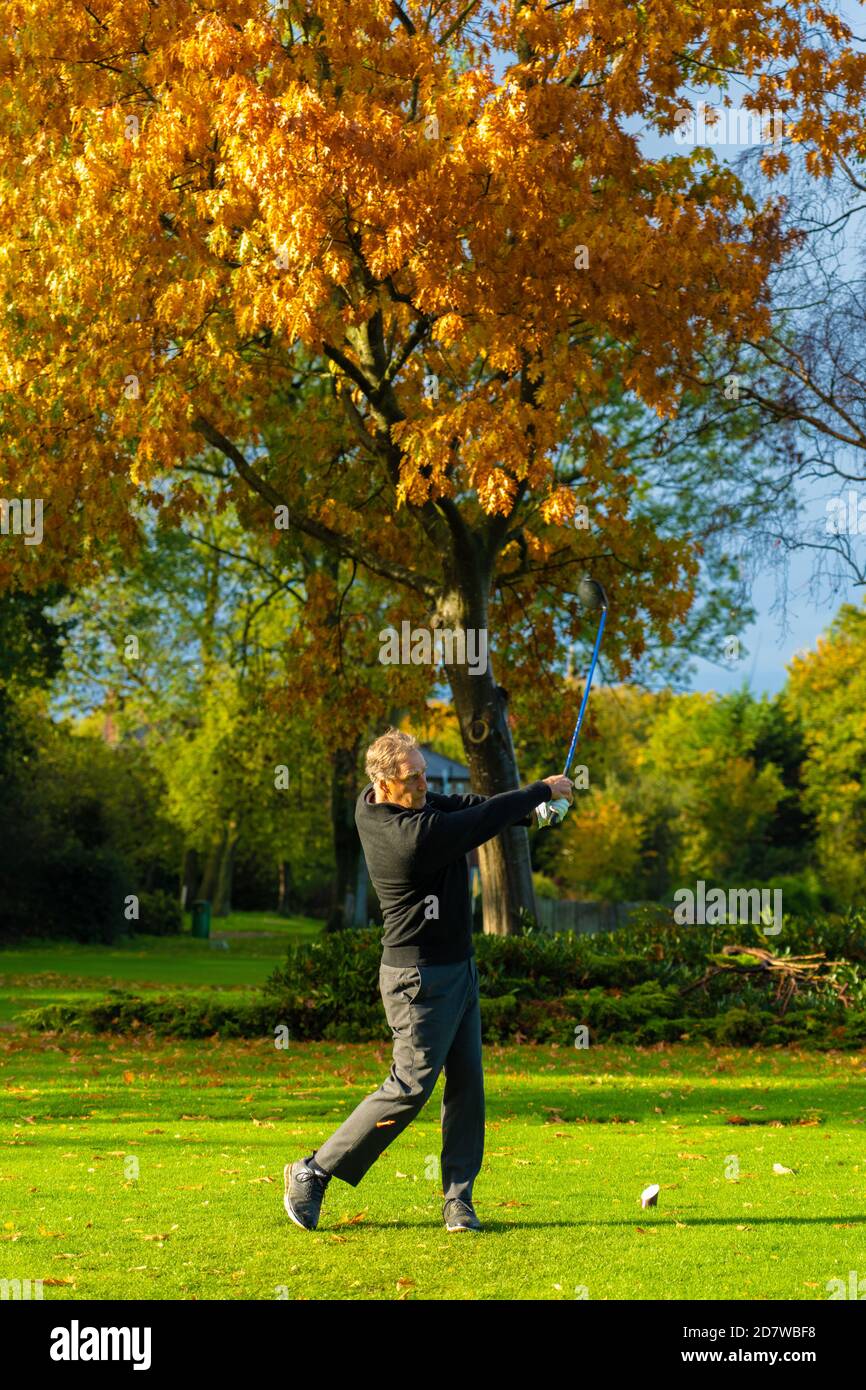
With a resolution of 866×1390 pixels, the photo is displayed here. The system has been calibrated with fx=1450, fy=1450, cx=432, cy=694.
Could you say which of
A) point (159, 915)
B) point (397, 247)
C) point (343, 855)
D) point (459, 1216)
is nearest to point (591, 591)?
point (459, 1216)

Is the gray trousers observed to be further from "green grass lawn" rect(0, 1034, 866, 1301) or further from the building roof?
the building roof

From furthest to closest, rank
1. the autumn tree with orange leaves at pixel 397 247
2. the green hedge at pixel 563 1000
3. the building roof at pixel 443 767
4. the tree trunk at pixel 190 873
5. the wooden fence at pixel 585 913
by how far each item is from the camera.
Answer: the building roof at pixel 443 767
the tree trunk at pixel 190 873
the wooden fence at pixel 585 913
the green hedge at pixel 563 1000
the autumn tree with orange leaves at pixel 397 247

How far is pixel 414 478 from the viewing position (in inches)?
579

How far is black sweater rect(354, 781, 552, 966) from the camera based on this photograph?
644cm

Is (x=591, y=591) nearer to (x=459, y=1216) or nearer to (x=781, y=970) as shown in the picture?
(x=459, y=1216)

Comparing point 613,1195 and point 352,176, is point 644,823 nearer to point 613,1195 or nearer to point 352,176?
point 352,176

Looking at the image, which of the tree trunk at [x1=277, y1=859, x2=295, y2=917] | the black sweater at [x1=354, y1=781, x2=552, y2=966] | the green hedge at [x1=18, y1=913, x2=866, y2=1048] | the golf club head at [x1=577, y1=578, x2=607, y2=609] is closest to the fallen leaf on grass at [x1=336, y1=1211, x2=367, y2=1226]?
the black sweater at [x1=354, y1=781, x2=552, y2=966]

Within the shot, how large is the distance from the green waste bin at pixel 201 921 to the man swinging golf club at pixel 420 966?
3246 cm

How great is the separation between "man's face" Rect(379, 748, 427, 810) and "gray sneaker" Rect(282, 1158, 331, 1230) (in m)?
1.73

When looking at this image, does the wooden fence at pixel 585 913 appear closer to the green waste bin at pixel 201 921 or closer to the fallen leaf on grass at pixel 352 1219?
the green waste bin at pixel 201 921

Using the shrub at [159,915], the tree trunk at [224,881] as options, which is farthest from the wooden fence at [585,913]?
the tree trunk at [224,881]

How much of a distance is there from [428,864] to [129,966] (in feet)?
75.9

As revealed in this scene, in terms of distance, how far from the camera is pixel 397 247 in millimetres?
13375

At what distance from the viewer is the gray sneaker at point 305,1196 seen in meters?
6.59
